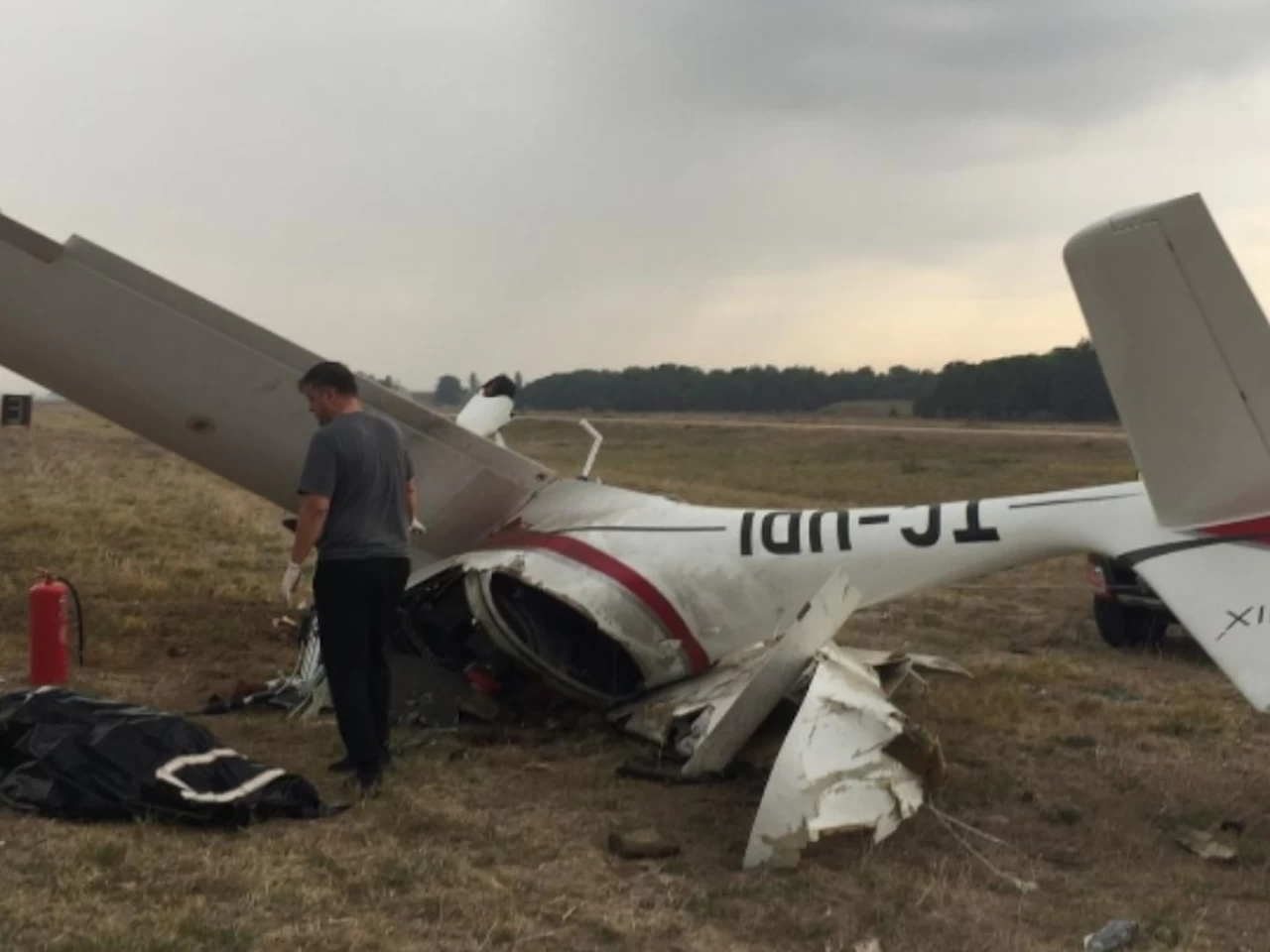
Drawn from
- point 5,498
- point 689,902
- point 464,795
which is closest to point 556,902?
point 689,902

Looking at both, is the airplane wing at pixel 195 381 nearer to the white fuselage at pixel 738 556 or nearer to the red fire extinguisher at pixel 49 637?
the white fuselage at pixel 738 556

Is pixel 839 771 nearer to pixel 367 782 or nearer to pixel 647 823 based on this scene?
pixel 647 823

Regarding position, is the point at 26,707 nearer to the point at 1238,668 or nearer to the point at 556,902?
the point at 556,902

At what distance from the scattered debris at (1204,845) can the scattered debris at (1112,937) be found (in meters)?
1.00

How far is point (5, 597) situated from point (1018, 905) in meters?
8.16

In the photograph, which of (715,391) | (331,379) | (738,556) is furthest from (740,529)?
(715,391)

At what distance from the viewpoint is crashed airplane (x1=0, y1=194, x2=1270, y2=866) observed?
498cm

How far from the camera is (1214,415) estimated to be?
16.9ft

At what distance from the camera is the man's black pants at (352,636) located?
5.75 metres

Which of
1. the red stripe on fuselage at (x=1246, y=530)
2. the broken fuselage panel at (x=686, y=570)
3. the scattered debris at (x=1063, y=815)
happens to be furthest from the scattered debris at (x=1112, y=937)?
the broken fuselage panel at (x=686, y=570)

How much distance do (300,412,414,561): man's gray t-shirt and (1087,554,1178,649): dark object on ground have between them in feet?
21.2

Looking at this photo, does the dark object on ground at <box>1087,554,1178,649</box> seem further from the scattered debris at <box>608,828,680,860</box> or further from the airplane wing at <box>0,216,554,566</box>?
the scattered debris at <box>608,828,680,860</box>

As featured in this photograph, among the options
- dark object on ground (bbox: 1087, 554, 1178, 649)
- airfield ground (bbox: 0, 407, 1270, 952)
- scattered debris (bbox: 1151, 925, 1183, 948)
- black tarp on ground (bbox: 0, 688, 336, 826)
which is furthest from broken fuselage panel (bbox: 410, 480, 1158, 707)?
dark object on ground (bbox: 1087, 554, 1178, 649)

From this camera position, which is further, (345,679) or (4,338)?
(4,338)
